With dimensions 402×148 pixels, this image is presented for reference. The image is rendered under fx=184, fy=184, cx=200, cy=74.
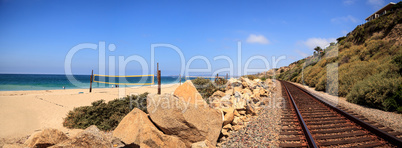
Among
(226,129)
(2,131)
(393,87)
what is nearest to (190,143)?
(226,129)

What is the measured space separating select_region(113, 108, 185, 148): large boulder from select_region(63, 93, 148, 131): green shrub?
3301mm

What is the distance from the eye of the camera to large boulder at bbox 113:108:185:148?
14.7 ft

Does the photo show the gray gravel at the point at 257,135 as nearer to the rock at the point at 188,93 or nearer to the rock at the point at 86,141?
the rock at the point at 188,93

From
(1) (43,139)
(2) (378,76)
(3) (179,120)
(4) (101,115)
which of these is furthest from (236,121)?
(2) (378,76)

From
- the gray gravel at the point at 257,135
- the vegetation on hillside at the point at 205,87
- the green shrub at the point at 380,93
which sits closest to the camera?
the gray gravel at the point at 257,135

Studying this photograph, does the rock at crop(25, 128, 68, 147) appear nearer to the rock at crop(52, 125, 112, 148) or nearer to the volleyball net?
the rock at crop(52, 125, 112, 148)

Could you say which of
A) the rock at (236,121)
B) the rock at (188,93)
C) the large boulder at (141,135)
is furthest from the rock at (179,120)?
the rock at (236,121)

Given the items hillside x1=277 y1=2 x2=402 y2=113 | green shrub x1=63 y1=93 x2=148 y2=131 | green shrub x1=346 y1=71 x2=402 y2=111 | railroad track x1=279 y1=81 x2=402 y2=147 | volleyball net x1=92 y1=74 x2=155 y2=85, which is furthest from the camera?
volleyball net x1=92 y1=74 x2=155 y2=85

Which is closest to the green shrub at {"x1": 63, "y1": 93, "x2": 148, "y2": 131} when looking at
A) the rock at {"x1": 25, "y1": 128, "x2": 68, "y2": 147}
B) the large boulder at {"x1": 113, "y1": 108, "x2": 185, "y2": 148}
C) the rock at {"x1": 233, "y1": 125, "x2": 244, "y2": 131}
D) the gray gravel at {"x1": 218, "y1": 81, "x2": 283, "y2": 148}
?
the large boulder at {"x1": 113, "y1": 108, "x2": 185, "y2": 148}

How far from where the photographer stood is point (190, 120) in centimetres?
520

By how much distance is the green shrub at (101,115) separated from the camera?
8016 millimetres

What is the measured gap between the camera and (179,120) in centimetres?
512

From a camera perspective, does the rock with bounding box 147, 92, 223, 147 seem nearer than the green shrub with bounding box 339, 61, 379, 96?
Yes

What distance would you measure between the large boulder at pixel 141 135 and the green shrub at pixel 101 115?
3301 millimetres
